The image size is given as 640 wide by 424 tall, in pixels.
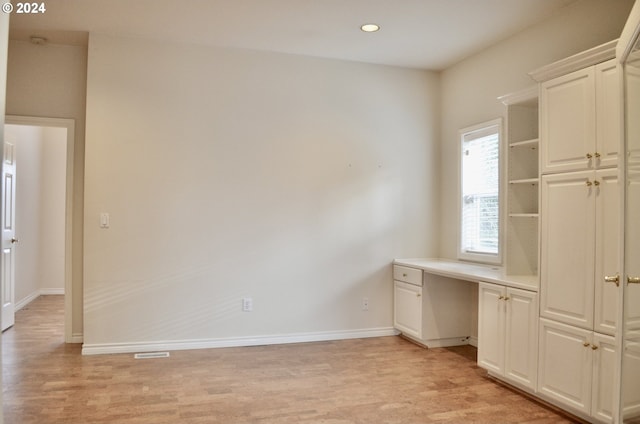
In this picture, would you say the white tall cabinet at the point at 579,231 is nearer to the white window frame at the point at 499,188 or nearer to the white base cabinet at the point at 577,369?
the white base cabinet at the point at 577,369

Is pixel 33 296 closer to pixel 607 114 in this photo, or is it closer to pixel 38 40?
pixel 38 40

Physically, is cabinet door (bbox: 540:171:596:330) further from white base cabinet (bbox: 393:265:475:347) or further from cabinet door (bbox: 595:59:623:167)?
white base cabinet (bbox: 393:265:475:347)

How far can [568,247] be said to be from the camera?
2.95 metres

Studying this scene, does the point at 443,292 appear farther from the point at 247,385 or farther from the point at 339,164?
the point at 247,385

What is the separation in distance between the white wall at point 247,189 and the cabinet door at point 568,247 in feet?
6.81

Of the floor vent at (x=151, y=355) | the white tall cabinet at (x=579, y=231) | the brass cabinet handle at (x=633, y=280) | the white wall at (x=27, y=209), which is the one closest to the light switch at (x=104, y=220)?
the floor vent at (x=151, y=355)

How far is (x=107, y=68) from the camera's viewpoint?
4246 millimetres

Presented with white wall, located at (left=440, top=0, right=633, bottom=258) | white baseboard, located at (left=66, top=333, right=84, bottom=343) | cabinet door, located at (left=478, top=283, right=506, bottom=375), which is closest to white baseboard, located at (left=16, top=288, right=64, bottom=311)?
white baseboard, located at (left=66, top=333, right=84, bottom=343)

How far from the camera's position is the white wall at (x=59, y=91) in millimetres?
4348

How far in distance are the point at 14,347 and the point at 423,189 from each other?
168 inches

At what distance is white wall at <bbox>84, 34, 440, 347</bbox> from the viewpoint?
14.0 ft

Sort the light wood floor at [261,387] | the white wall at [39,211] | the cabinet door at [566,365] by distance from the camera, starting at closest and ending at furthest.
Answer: the cabinet door at [566,365] → the light wood floor at [261,387] → the white wall at [39,211]

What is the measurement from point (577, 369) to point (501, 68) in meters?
2.67

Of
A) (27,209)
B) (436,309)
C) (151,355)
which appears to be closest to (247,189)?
(151,355)
